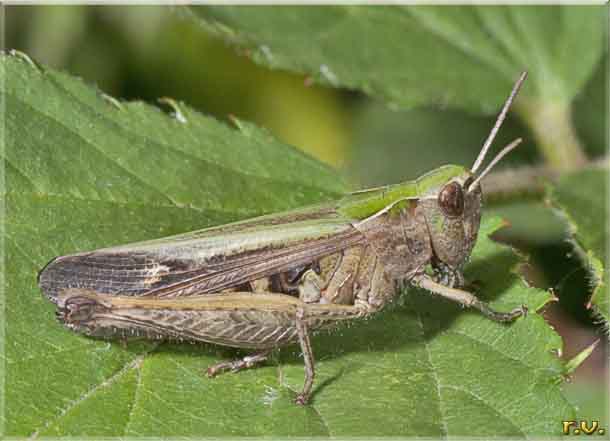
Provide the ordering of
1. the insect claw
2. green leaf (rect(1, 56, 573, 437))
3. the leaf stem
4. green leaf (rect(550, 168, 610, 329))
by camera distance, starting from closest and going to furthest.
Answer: green leaf (rect(1, 56, 573, 437))
the insect claw
green leaf (rect(550, 168, 610, 329))
the leaf stem

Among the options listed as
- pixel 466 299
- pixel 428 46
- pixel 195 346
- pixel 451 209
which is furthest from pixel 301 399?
pixel 428 46

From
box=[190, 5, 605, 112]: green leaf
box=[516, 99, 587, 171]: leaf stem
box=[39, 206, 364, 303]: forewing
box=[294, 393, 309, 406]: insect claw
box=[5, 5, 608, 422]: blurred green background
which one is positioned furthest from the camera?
box=[5, 5, 608, 422]: blurred green background

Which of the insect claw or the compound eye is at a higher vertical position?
the compound eye

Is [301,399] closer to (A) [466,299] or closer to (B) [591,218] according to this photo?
(A) [466,299]

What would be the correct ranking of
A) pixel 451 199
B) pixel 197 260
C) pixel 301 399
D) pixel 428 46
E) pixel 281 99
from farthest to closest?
pixel 281 99
pixel 428 46
pixel 451 199
pixel 197 260
pixel 301 399

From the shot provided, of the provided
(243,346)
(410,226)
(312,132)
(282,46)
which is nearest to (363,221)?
(410,226)

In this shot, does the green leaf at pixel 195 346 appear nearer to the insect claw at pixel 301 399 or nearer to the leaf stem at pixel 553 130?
the insect claw at pixel 301 399

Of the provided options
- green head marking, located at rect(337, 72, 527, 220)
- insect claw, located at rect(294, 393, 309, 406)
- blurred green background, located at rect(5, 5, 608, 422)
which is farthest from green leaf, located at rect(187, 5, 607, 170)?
insect claw, located at rect(294, 393, 309, 406)

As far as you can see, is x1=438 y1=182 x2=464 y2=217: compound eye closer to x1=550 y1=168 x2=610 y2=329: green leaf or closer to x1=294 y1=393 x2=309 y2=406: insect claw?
x1=550 y1=168 x2=610 y2=329: green leaf
